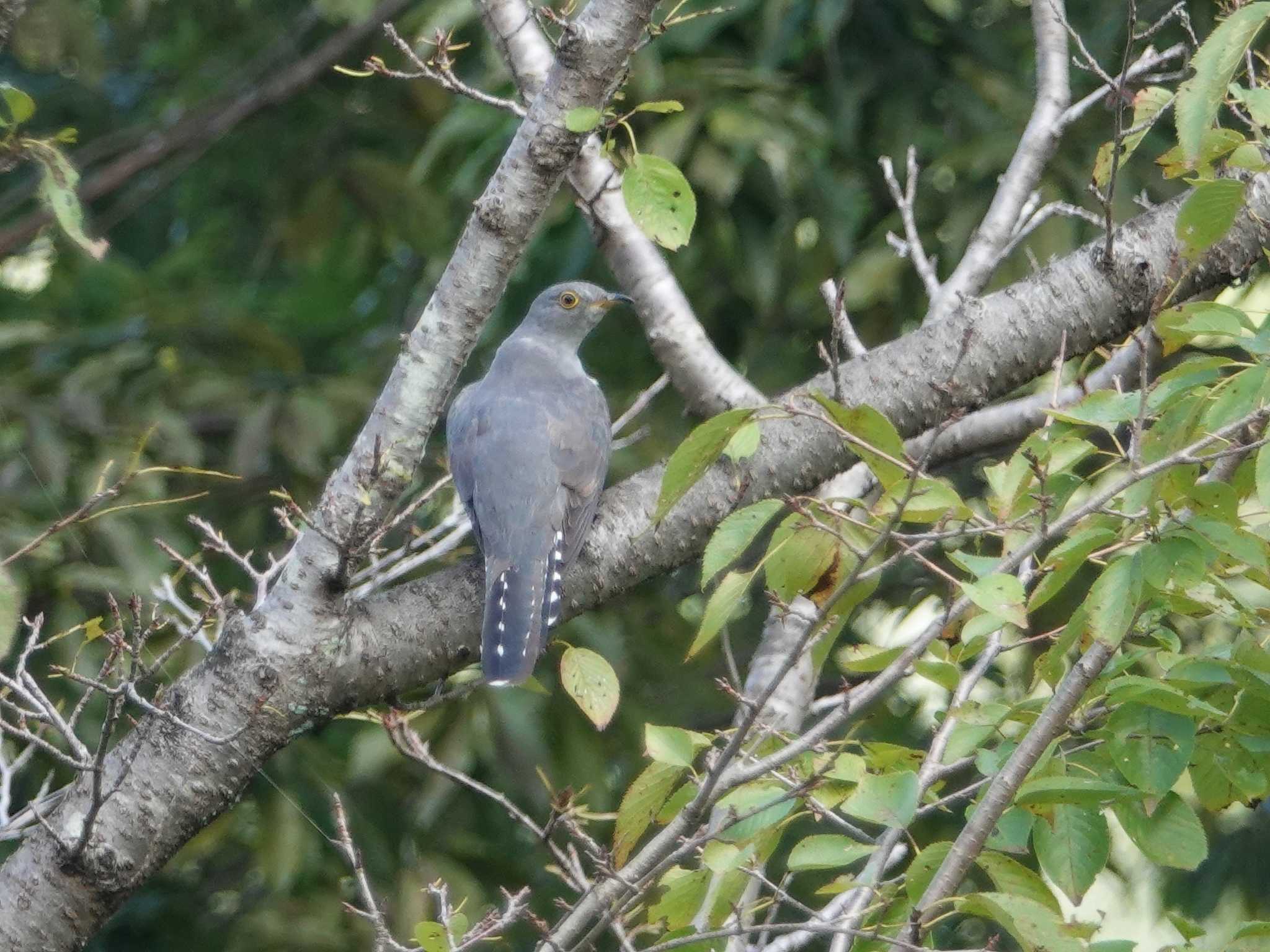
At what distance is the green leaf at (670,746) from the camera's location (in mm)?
2359

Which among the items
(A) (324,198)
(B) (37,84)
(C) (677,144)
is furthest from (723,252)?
(B) (37,84)

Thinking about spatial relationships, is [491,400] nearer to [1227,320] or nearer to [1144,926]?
[1227,320]

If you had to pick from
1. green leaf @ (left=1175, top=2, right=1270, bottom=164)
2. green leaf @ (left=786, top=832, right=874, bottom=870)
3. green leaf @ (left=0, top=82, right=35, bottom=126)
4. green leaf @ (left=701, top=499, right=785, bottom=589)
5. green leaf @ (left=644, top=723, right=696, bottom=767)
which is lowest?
green leaf @ (left=786, top=832, right=874, bottom=870)

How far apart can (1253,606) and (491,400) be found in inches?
111

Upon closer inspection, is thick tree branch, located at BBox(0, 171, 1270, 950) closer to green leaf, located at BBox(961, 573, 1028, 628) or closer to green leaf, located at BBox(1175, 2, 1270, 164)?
green leaf, located at BBox(961, 573, 1028, 628)

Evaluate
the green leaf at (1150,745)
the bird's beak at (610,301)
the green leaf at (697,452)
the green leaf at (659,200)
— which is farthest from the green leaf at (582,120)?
the bird's beak at (610,301)

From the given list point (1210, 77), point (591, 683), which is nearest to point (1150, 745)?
point (1210, 77)

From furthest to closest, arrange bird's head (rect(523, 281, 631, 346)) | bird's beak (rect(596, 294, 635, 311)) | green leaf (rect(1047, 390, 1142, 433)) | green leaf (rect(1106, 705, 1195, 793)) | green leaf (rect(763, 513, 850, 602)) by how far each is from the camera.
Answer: bird's head (rect(523, 281, 631, 346)), bird's beak (rect(596, 294, 635, 311)), green leaf (rect(763, 513, 850, 602)), green leaf (rect(1047, 390, 1142, 433)), green leaf (rect(1106, 705, 1195, 793))

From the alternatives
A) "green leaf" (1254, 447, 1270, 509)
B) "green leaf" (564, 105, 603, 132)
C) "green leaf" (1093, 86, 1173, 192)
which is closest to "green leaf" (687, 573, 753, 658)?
"green leaf" (1254, 447, 1270, 509)

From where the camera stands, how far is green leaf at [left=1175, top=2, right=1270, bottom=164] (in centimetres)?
210

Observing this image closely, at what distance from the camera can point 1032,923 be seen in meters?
2.03

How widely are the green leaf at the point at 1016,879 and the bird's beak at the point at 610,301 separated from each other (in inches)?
129

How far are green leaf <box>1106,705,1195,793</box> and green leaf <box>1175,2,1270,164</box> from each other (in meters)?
0.83

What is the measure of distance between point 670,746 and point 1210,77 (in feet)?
4.22
